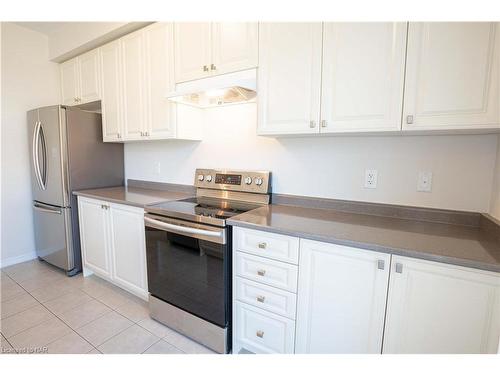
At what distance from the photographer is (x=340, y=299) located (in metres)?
1.19

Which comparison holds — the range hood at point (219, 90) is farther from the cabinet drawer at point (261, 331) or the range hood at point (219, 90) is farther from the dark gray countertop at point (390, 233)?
the cabinet drawer at point (261, 331)

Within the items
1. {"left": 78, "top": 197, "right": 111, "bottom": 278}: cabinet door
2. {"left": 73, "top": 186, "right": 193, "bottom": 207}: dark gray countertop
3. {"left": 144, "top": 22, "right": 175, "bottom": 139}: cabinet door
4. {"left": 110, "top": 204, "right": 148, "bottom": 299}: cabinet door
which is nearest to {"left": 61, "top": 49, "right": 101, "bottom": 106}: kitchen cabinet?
{"left": 144, "top": 22, "right": 175, "bottom": 139}: cabinet door

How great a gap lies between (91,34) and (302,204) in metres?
2.48

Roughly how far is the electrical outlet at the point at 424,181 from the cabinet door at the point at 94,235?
2324mm

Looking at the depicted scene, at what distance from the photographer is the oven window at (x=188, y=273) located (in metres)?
1.47

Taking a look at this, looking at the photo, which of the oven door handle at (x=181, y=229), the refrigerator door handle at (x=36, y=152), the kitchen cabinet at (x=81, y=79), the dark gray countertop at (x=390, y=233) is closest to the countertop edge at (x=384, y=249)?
the dark gray countertop at (x=390, y=233)

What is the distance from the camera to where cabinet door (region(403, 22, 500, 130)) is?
1051 mm

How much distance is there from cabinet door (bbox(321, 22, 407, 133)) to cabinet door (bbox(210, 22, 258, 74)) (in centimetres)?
46

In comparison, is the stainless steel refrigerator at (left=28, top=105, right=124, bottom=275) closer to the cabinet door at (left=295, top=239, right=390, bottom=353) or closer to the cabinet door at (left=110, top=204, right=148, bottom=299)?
the cabinet door at (left=110, top=204, right=148, bottom=299)

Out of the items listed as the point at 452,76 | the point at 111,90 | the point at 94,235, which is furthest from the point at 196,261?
the point at 111,90

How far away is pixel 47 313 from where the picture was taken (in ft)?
6.40
